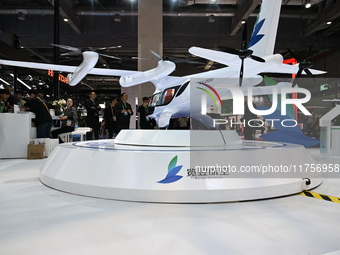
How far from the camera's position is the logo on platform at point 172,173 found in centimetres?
350

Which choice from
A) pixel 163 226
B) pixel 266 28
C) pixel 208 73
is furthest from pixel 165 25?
pixel 163 226

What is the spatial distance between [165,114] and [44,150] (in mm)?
3984

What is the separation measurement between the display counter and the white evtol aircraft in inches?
71.4

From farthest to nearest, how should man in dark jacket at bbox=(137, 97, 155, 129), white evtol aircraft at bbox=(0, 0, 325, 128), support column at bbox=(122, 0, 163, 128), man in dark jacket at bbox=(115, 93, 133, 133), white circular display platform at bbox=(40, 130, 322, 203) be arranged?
support column at bbox=(122, 0, 163, 128)
man in dark jacket at bbox=(137, 97, 155, 129)
man in dark jacket at bbox=(115, 93, 133, 133)
white evtol aircraft at bbox=(0, 0, 325, 128)
white circular display platform at bbox=(40, 130, 322, 203)

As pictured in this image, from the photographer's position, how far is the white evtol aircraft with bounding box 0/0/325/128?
5.75 metres

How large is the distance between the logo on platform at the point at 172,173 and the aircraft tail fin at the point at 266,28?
13.3 feet

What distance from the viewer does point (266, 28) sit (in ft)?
20.3

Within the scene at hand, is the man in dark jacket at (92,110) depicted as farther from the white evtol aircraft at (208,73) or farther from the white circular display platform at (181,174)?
the white circular display platform at (181,174)

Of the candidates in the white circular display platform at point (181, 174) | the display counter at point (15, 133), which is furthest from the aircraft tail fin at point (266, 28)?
the display counter at point (15, 133)

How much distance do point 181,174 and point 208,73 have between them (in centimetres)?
365

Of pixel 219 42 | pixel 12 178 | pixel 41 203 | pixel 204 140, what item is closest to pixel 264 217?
pixel 204 140

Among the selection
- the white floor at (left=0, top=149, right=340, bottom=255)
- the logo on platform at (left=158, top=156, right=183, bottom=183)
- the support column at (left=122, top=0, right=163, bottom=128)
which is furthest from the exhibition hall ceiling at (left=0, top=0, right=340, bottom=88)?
the white floor at (left=0, top=149, right=340, bottom=255)

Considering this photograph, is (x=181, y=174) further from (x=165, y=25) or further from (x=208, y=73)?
(x=165, y=25)

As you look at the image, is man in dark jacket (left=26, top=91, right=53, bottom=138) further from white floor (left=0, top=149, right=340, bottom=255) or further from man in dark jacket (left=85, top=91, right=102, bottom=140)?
white floor (left=0, top=149, right=340, bottom=255)
